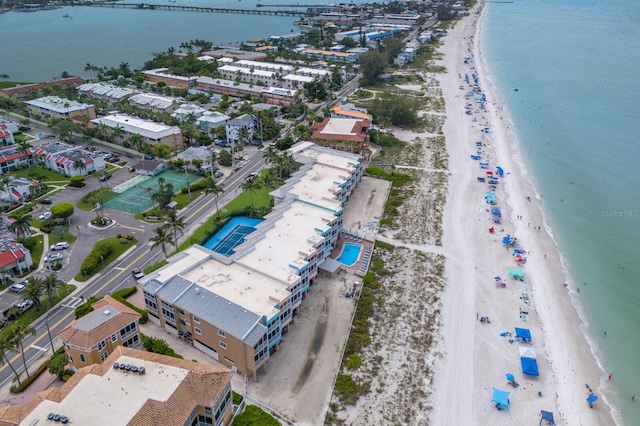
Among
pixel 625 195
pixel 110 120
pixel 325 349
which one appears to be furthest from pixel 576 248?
pixel 110 120

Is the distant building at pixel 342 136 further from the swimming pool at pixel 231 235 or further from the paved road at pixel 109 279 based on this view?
the swimming pool at pixel 231 235

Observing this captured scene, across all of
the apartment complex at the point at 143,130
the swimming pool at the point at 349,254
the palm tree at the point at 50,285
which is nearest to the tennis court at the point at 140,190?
the apartment complex at the point at 143,130

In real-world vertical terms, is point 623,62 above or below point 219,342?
above

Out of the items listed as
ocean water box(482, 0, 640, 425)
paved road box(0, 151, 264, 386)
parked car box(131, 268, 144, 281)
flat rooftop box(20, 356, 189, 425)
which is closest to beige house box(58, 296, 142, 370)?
paved road box(0, 151, 264, 386)

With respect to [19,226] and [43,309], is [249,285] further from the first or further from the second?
[19,226]

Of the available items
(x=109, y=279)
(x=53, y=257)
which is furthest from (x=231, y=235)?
(x=53, y=257)

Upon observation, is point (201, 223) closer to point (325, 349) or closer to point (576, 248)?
point (325, 349)
